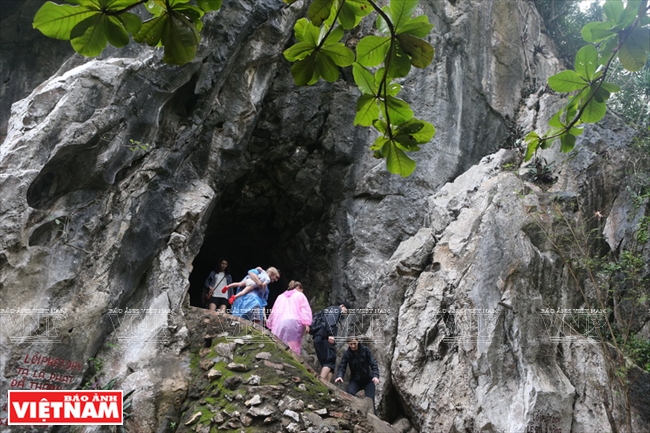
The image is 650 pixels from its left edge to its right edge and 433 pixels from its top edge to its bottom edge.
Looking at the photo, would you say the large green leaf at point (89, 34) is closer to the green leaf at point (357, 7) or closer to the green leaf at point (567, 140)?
the green leaf at point (357, 7)

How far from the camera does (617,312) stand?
25.4ft

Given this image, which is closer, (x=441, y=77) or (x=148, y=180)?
(x=148, y=180)

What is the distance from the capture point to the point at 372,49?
177 centimetres

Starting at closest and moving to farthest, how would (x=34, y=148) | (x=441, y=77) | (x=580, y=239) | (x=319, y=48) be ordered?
(x=319, y=48) < (x=34, y=148) < (x=580, y=239) < (x=441, y=77)

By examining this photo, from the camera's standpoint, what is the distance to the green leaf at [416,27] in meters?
1.67

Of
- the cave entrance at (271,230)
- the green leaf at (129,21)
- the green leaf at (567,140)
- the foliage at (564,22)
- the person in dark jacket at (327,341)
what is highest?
the foliage at (564,22)

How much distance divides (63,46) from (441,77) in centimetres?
691

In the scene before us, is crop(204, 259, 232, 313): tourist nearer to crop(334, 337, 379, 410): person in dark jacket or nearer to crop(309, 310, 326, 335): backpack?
crop(309, 310, 326, 335): backpack

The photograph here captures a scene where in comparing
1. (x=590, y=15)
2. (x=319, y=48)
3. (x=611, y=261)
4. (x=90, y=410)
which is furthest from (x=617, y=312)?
(x=590, y=15)

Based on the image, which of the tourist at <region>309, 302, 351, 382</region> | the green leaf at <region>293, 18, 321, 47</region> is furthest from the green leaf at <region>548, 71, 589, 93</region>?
the tourist at <region>309, 302, 351, 382</region>

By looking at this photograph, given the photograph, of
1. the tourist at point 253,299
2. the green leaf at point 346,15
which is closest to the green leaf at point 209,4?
the green leaf at point 346,15

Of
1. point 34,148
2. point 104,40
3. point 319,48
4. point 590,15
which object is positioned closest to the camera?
point 104,40

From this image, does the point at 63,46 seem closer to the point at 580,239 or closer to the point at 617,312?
the point at 580,239

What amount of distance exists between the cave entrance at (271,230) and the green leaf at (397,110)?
30.5ft
